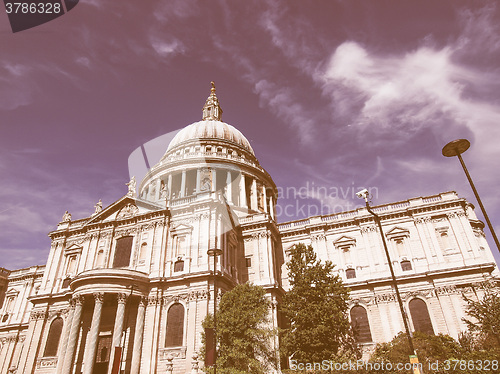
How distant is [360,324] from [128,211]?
91.4 feet

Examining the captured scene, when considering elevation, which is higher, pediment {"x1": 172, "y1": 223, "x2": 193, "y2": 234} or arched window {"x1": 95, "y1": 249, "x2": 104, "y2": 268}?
pediment {"x1": 172, "y1": 223, "x2": 193, "y2": 234}

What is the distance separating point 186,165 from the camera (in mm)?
53031

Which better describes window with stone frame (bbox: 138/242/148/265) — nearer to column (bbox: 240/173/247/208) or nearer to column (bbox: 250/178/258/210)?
column (bbox: 240/173/247/208)

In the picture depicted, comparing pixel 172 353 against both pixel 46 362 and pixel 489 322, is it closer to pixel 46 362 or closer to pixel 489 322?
pixel 46 362

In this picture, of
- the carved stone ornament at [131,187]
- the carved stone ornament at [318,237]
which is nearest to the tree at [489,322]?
the carved stone ornament at [318,237]

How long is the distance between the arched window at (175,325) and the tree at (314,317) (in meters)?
9.11

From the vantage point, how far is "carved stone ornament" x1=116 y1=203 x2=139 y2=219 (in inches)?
1490

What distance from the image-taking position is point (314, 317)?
26938mm

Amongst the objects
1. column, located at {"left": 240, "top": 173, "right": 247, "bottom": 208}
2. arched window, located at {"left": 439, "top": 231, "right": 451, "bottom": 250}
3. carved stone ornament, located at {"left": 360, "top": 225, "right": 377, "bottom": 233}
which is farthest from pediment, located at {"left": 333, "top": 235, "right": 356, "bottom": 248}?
column, located at {"left": 240, "top": 173, "right": 247, "bottom": 208}

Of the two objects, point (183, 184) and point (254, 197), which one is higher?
point (183, 184)

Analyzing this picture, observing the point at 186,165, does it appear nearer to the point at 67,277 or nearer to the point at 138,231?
the point at 138,231

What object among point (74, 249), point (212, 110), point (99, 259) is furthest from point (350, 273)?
point (212, 110)

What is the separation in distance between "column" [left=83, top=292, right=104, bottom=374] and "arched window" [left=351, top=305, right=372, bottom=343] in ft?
77.9

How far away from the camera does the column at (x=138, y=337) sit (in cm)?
2803
